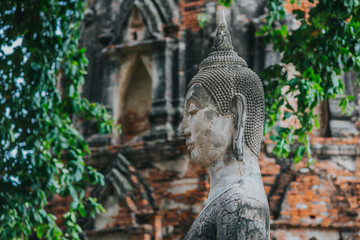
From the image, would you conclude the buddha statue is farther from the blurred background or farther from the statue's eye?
the blurred background

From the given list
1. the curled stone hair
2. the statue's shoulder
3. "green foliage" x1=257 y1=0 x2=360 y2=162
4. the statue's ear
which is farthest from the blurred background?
the statue's shoulder

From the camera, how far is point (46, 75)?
7559 mm

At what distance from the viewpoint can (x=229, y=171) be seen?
3.57 metres

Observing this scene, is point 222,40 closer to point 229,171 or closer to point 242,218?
point 229,171

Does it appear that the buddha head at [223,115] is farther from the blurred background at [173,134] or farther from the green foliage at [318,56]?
the blurred background at [173,134]

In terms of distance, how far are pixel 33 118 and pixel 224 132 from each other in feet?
14.1

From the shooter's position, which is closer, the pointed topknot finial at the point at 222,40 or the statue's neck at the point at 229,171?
the statue's neck at the point at 229,171

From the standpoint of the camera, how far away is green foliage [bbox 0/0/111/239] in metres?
7.40

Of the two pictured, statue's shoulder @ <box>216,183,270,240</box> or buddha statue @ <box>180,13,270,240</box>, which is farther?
buddha statue @ <box>180,13,270,240</box>

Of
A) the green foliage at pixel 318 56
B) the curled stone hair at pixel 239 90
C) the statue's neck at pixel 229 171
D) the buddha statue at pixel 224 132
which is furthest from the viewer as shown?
the green foliage at pixel 318 56

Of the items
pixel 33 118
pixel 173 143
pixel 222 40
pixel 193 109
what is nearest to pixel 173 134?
pixel 173 143

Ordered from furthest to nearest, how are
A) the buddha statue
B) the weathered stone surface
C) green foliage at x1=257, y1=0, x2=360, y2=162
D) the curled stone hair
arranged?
1. the weathered stone surface
2. green foliage at x1=257, y1=0, x2=360, y2=162
3. the curled stone hair
4. the buddha statue

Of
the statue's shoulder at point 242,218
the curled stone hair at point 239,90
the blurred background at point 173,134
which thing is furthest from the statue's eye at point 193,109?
the blurred background at point 173,134

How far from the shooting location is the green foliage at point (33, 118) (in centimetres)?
740
